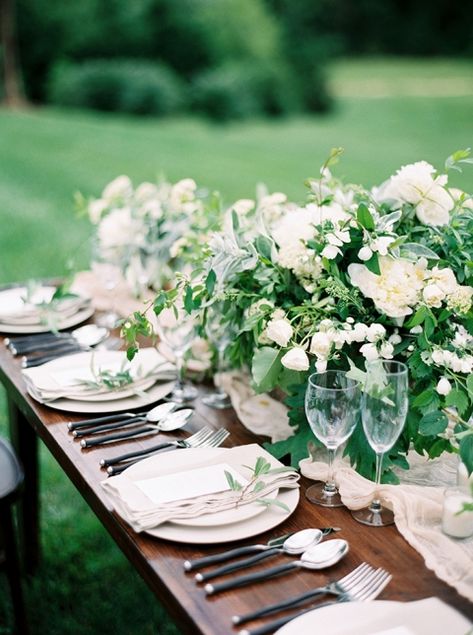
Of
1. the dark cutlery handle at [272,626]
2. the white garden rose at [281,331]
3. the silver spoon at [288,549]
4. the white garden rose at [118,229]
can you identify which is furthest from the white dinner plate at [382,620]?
the white garden rose at [118,229]

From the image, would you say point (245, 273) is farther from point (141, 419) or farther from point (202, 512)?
point (202, 512)

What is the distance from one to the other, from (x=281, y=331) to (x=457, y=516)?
47 cm

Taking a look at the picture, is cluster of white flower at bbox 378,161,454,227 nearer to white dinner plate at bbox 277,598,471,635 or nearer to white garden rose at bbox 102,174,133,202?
white dinner plate at bbox 277,598,471,635

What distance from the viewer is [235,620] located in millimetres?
1245

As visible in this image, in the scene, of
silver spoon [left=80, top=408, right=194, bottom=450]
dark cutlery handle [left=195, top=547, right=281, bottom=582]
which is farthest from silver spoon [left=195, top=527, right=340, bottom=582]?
silver spoon [left=80, top=408, right=194, bottom=450]

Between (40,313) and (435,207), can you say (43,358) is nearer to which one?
(40,313)

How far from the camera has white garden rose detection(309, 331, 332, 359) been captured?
1616 millimetres

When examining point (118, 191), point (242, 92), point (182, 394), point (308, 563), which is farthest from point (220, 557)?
point (242, 92)

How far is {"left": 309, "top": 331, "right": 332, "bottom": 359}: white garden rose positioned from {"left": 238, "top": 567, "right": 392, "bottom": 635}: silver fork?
1.36ft

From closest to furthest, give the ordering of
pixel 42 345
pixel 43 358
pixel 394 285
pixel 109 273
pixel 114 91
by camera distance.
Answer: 1. pixel 394 285
2. pixel 43 358
3. pixel 42 345
4. pixel 109 273
5. pixel 114 91

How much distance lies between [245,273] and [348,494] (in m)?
0.58

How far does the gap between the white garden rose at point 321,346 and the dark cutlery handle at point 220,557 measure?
1.26 ft

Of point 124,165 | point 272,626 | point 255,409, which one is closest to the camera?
point 272,626

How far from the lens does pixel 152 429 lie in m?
1.87
